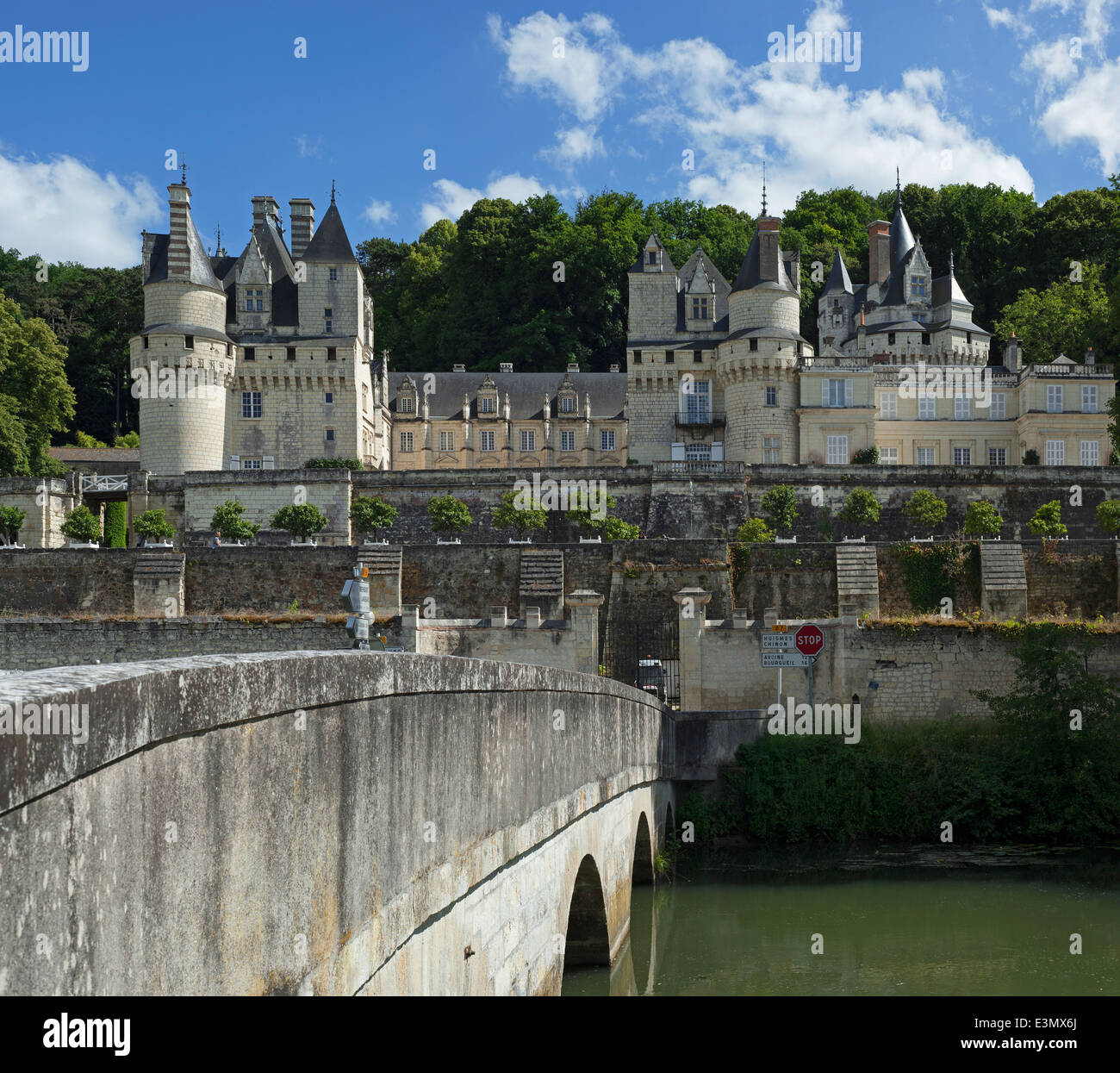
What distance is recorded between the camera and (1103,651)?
27094 millimetres

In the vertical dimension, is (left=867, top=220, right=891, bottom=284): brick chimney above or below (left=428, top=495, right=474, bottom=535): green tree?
above

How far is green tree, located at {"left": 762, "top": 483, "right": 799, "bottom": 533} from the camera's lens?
41.9 m

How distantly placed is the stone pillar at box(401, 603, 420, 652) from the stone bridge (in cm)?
1873

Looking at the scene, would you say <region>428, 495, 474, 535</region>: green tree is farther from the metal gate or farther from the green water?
the green water

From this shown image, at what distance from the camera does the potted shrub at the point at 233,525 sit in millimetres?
41062

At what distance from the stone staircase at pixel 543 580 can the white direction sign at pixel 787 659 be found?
6.37 metres

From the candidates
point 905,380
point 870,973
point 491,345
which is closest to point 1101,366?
point 905,380

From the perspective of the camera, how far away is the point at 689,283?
5447 cm

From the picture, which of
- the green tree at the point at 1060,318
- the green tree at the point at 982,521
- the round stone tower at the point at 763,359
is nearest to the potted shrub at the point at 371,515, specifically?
the round stone tower at the point at 763,359

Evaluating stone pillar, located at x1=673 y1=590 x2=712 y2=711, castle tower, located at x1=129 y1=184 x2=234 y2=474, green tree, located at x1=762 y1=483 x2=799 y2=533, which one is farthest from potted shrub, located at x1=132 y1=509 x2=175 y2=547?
stone pillar, located at x1=673 y1=590 x2=712 y2=711

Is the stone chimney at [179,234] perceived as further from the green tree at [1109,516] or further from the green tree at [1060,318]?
the green tree at [1060,318]

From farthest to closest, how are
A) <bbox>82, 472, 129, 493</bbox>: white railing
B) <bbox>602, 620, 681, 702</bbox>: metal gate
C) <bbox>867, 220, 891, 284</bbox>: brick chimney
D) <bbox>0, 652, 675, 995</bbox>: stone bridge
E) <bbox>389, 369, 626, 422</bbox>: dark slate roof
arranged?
<bbox>867, 220, 891, 284</bbox>: brick chimney
<bbox>389, 369, 626, 422</bbox>: dark slate roof
<bbox>82, 472, 129, 493</bbox>: white railing
<bbox>602, 620, 681, 702</bbox>: metal gate
<bbox>0, 652, 675, 995</bbox>: stone bridge
